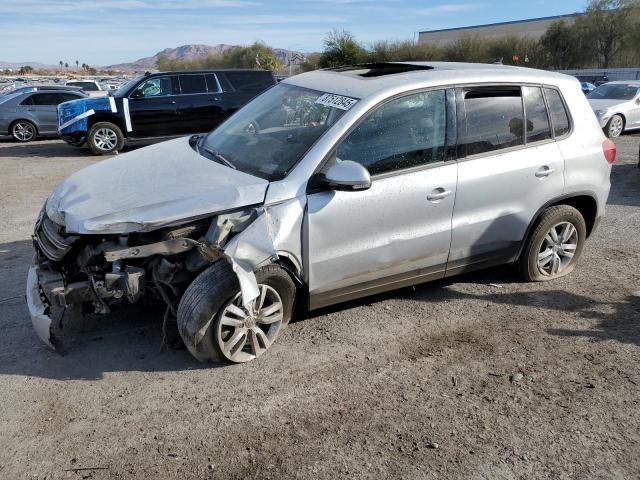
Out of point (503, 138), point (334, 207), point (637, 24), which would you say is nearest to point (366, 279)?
point (334, 207)

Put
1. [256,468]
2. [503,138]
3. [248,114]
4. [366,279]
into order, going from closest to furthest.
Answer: [256,468], [366,279], [503,138], [248,114]

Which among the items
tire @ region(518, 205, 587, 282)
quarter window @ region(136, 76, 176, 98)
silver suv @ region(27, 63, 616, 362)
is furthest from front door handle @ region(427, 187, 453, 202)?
quarter window @ region(136, 76, 176, 98)

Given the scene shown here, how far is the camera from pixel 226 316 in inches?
142

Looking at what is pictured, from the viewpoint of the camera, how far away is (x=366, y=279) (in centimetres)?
414

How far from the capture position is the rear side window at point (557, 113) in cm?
479

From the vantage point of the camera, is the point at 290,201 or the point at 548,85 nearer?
the point at 290,201

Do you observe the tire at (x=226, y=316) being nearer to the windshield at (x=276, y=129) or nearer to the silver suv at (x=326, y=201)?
the silver suv at (x=326, y=201)

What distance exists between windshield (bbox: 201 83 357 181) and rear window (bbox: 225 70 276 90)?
8.71 meters

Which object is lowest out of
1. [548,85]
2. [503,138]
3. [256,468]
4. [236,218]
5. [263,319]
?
[256,468]

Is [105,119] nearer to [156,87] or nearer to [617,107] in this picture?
[156,87]

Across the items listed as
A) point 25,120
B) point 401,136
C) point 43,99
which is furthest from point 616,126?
point 25,120

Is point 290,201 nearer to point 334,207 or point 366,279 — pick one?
point 334,207

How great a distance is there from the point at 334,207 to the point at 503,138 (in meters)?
1.66

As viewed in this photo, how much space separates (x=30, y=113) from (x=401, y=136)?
47.3 feet
